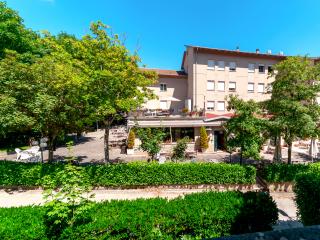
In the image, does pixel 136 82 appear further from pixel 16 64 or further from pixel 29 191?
pixel 29 191

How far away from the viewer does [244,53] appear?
2931 centimetres

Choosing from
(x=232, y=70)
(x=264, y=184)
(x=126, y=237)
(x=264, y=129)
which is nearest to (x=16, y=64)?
(x=126, y=237)

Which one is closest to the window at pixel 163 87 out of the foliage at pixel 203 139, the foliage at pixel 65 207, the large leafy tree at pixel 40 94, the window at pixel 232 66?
the window at pixel 232 66

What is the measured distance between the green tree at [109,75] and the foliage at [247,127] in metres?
6.67

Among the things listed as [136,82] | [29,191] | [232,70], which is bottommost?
[29,191]

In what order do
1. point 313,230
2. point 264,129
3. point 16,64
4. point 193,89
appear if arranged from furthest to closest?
point 193,89 < point 264,129 < point 16,64 < point 313,230

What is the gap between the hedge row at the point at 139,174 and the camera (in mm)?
11328

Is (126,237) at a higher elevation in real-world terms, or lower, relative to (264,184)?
higher

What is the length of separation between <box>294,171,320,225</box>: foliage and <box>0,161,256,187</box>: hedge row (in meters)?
4.41

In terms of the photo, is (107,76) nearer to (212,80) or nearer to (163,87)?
(163,87)

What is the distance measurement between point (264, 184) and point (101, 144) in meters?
19.5

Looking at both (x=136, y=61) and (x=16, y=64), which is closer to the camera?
(x=16, y=64)

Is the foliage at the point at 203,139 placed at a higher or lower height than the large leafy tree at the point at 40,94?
lower

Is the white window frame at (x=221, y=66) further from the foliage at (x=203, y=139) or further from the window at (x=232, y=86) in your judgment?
the foliage at (x=203, y=139)
